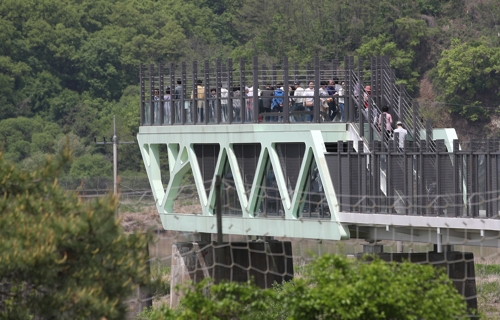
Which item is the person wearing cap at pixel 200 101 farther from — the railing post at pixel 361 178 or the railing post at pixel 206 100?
the railing post at pixel 361 178

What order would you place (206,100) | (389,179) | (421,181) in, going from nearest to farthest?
(421,181), (389,179), (206,100)

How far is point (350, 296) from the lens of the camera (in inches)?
766

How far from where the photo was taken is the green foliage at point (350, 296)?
64.0ft

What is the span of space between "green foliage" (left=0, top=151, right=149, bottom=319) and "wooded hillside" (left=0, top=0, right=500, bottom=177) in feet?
166

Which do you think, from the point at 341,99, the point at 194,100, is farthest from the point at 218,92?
the point at 341,99

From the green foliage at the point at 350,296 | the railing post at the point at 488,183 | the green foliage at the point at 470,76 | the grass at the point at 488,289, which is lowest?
the grass at the point at 488,289

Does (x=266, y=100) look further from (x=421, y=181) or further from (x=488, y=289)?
(x=488, y=289)

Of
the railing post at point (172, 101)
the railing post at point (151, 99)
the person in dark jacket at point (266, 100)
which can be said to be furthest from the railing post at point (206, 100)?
the railing post at point (151, 99)

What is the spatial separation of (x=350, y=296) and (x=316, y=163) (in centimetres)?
1165

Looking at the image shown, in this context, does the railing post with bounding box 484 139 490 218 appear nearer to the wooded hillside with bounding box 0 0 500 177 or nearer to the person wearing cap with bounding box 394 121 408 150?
the person wearing cap with bounding box 394 121 408 150

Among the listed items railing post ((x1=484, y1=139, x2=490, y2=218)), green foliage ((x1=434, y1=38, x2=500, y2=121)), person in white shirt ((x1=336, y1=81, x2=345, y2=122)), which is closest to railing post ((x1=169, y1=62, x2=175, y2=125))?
person in white shirt ((x1=336, y1=81, x2=345, y2=122))

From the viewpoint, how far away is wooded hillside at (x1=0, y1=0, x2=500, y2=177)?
242ft

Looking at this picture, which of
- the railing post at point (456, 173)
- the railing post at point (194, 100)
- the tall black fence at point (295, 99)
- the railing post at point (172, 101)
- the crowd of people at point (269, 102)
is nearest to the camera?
the railing post at point (456, 173)

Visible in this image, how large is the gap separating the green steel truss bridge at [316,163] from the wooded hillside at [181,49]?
3553 centimetres
